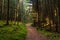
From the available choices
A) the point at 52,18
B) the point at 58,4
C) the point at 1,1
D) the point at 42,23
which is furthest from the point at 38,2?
the point at 58,4

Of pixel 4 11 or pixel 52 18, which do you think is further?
pixel 4 11

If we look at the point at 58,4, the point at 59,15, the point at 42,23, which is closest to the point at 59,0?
the point at 58,4

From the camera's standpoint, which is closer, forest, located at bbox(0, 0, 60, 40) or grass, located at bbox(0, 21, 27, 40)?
grass, located at bbox(0, 21, 27, 40)

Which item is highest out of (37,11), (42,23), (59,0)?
(59,0)

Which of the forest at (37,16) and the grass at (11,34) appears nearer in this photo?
the grass at (11,34)

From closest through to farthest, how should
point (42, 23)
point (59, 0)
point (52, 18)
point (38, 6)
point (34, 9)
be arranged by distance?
point (59, 0)
point (52, 18)
point (42, 23)
point (38, 6)
point (34, 9)

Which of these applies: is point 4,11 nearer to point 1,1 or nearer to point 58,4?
point 1,1

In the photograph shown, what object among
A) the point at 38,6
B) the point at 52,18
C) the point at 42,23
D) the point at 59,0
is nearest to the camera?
the point at 59,0

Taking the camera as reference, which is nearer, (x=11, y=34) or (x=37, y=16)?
(x=11, y=34)

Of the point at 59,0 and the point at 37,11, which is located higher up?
the point at 59,0

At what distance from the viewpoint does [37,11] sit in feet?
95.0

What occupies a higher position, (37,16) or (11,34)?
(37,16)

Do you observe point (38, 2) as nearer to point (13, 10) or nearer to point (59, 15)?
point (13, 10)

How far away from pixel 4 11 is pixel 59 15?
14.1 m
